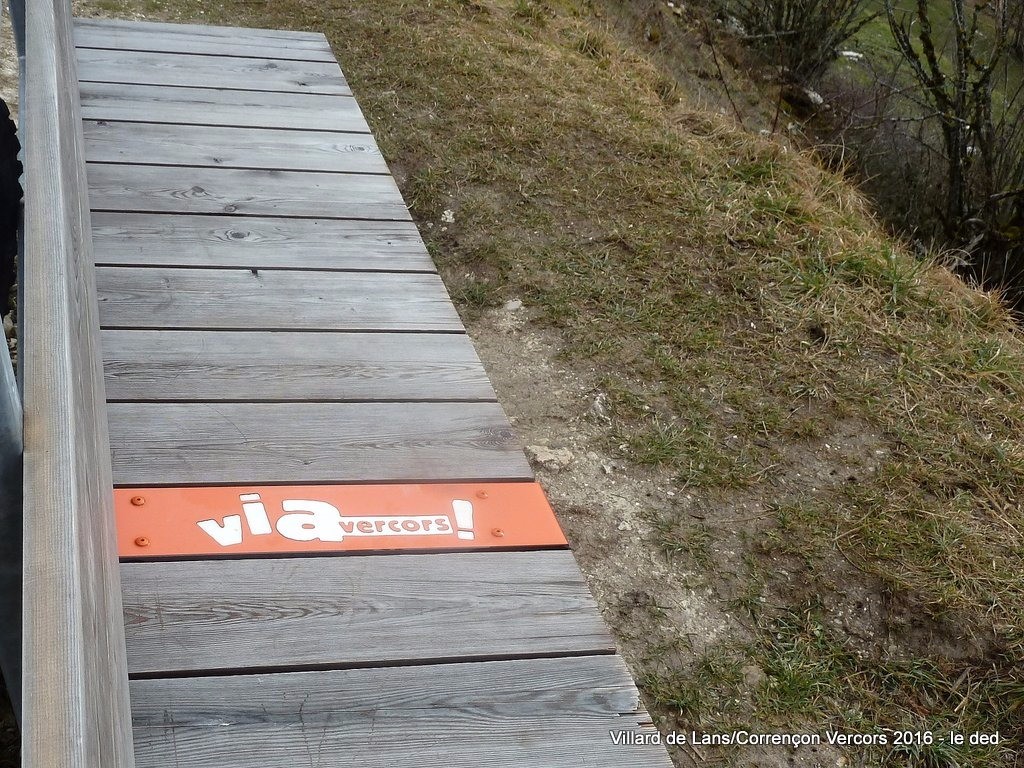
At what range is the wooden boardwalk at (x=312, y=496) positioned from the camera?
1284 millimetres

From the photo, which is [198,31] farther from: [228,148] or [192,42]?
[228,148]

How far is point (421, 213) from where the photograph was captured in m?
A: 3.92

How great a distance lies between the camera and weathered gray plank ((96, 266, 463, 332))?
6.63 feet

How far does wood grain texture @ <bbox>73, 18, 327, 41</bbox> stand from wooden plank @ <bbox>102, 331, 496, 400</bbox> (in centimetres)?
218

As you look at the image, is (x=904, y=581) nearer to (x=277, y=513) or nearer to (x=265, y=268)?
(x=277, y=513)

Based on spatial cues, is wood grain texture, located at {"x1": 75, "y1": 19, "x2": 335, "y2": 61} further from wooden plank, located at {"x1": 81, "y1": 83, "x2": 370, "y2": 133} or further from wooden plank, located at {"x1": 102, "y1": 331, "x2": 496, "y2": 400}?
wooden plank, located at {"x1": 102, "y1": 331, "x2": 496, "y2": 400}

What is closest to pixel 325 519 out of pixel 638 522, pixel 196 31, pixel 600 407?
pixel 638 522

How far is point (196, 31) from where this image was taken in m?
3.70

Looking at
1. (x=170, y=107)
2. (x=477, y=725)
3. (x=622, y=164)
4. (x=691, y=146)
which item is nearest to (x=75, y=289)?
(x=477, y=725)

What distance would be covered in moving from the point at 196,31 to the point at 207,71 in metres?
0.48

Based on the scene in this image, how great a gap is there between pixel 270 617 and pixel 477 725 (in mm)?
355

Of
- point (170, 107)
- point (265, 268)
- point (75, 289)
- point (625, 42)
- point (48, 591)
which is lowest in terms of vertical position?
point (625, 42)

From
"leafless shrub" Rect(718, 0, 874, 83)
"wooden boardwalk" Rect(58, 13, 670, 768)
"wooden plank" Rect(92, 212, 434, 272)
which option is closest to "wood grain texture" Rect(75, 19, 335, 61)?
"wooden boardwalk" Rect(58, 13, 670, 768)

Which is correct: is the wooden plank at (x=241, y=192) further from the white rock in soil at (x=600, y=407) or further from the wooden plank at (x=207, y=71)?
the white rock in soil at (x=600, y=407)
